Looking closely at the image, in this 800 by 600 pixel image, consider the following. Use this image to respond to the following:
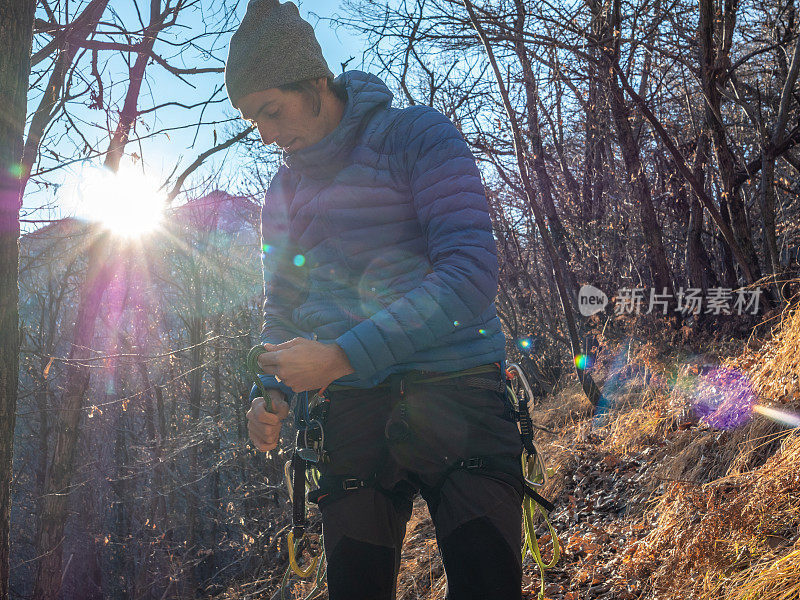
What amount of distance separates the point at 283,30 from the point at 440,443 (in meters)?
1.19

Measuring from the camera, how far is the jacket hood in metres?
1.71

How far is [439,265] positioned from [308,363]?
14.6 inches

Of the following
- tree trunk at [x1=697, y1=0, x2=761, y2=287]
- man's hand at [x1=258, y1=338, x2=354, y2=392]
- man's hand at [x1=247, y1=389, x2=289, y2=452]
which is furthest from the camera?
tree trunk at [x1=697, y1=0, x2=761, y2=287]

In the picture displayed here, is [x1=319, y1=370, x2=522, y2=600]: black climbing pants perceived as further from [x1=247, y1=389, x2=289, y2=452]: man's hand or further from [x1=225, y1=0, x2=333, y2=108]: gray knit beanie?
[x1=225, y1=0, x2=333, y2=108]: gray knit beanie

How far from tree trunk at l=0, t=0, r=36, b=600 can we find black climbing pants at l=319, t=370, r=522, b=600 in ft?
3.32

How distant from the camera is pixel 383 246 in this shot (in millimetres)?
1654

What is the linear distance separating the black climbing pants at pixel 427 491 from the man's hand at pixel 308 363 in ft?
0.66

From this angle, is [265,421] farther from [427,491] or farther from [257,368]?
[427,491]

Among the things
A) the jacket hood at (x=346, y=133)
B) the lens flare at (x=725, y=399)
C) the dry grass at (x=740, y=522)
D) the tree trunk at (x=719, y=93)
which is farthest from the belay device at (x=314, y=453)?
the tree trunk at (x=719, y=93)

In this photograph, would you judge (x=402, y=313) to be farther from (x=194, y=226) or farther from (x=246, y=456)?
(x=194, y=226)

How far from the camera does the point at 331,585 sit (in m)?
1.49

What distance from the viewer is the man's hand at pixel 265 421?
66.4 inches

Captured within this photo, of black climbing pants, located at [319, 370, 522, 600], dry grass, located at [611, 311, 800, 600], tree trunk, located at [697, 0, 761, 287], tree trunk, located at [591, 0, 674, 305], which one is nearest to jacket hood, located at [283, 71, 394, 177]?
black climbing pants, located at [319, 370, 522, 600]

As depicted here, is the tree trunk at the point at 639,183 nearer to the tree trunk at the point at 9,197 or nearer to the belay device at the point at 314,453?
the belay device at the point at 314,453
